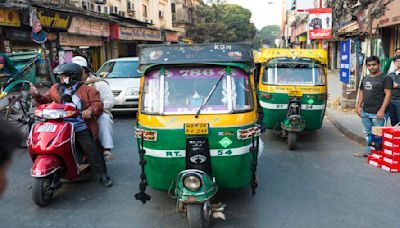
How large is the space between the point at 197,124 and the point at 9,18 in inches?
499

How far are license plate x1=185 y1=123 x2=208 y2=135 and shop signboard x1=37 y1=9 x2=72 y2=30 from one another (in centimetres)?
1316

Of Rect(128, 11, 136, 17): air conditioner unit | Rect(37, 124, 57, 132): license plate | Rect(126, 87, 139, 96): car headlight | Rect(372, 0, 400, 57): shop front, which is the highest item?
Rect(128, 11, 136, 17): air conditioner unit

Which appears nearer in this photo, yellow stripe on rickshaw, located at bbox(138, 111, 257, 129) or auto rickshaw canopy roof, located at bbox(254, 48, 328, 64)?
yellow stripe on rickshaw, located at bbox(138, 111, 257, 129)

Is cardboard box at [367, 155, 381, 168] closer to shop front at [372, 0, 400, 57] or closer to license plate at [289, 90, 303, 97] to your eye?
license plate at [289, 90, 303, 97]

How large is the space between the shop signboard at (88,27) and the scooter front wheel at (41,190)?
1543 cm

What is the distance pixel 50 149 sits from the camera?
4930 mm

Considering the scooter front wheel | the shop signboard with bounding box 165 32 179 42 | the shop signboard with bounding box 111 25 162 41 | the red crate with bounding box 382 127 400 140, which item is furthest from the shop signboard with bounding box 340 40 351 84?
the shop signboard with bounding box 165 32 179 42

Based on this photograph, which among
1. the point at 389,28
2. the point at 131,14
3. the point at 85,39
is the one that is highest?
the point at 131,14

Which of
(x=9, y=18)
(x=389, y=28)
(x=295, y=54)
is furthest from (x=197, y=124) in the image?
(x=389, y=28)

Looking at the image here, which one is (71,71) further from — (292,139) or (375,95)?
(375,95)

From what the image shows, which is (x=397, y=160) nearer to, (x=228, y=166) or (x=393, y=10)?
(x=228, y=166)

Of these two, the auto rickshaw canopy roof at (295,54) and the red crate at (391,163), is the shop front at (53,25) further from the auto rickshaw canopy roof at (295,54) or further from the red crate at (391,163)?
the red crate at (391,163)

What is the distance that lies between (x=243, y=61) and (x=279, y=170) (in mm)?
2349

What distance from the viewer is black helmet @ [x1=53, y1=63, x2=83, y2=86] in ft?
17.7
